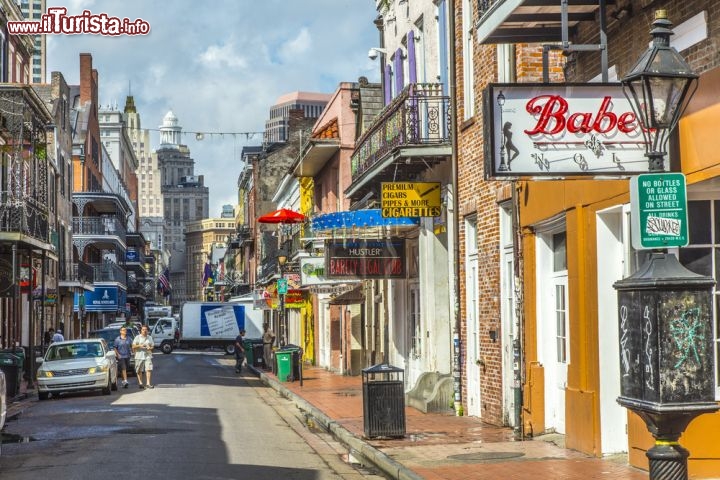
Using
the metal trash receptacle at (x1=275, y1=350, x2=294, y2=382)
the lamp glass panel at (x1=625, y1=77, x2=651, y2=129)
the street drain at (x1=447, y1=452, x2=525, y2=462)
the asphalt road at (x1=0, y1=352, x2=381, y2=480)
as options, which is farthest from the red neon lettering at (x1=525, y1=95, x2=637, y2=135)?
the metal trash receptacle at (x1=275, y1=350, x2=294, y2=382)

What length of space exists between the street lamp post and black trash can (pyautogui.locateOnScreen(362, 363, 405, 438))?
8.26m

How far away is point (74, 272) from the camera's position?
2314 inches

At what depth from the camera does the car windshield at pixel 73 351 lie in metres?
28.0

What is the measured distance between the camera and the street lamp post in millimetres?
7383

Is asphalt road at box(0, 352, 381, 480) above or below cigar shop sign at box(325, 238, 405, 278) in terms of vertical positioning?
below

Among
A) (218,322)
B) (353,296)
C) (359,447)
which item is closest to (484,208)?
(359,447)

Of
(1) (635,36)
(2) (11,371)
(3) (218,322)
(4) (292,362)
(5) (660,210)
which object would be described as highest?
(1) (635,36)

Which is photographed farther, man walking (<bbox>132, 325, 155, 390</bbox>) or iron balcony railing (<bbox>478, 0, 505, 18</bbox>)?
man walking (<bbox>132, 325, 155, 390</bbox>)

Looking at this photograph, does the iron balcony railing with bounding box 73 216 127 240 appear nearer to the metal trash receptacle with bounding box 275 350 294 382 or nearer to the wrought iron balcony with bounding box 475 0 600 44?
the metal trash receptacle with bounding box 275 350 294 382

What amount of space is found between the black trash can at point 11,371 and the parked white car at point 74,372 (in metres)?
0.51

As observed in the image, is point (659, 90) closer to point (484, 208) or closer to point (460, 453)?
point (460, 453)

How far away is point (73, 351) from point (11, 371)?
1.72m

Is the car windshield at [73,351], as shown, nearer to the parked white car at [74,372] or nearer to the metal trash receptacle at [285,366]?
the parked white car at [74,372]

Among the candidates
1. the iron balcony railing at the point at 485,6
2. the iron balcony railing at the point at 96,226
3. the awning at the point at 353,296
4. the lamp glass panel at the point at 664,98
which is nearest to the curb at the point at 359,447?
the iron balcony railing at the point at 485,6
